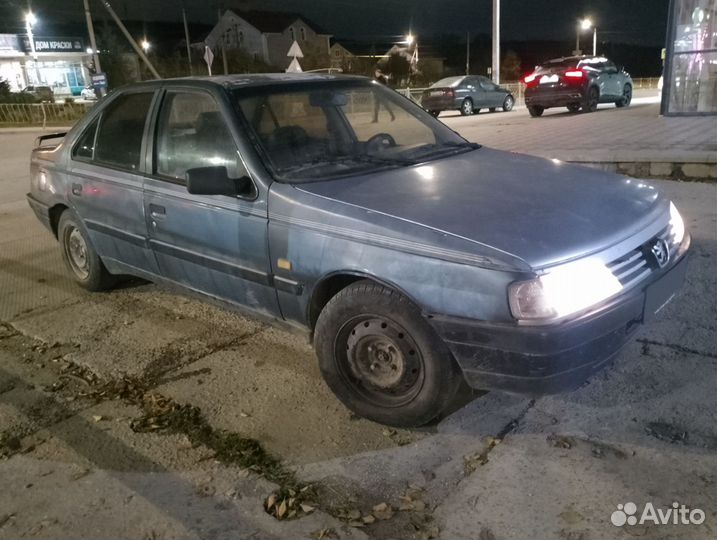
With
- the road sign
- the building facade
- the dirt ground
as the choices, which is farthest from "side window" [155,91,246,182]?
the building facade

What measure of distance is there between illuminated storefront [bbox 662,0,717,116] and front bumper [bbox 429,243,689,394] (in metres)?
11.0

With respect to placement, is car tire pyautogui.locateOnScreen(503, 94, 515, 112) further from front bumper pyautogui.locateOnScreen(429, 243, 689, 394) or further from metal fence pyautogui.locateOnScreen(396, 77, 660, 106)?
front bumper pyautogui.locateOnScreen(429, 243, 689, 394)

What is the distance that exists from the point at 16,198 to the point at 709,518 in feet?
32.8

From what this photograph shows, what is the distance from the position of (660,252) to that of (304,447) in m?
1.90

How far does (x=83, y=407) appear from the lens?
130 inches

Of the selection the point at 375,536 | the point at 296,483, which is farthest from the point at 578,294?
the point at 296,483

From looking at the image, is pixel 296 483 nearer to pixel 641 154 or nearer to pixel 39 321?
pixel 39 321

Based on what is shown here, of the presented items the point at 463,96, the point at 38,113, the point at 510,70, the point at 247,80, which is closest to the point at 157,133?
the point at 247,80

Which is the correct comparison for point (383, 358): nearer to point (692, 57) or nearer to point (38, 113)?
point (692, 57)

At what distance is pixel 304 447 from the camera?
2822 mm

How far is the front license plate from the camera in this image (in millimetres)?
2764

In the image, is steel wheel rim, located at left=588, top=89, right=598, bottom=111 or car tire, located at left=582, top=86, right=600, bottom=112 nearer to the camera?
car tire, located at left=582, top=86, right=600, bottom=112

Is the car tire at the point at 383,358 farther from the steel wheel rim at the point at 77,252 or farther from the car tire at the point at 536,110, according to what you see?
the car tire at the point at 536,110

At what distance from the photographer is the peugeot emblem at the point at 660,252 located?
286 cm
